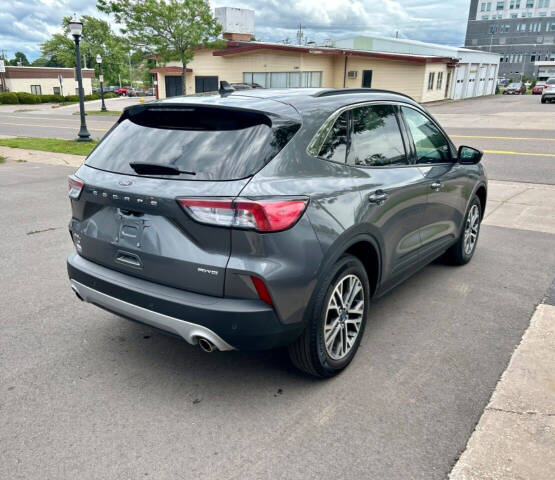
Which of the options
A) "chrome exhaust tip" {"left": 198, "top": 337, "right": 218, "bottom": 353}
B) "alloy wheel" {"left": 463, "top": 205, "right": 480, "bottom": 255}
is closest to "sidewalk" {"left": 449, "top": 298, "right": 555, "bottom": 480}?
"chrome exhaust tip" {"left": 198, "top": 337, "right": 218, "bottom": 353}

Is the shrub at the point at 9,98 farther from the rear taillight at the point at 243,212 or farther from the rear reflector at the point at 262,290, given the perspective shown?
the rear reflector at the point at 262,290

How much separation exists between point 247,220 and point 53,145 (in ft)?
52.5

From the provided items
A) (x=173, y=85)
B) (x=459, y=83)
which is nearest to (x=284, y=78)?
(x=173, y=85)

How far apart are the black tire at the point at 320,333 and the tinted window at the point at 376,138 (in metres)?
0.73

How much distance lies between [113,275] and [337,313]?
4.66ft

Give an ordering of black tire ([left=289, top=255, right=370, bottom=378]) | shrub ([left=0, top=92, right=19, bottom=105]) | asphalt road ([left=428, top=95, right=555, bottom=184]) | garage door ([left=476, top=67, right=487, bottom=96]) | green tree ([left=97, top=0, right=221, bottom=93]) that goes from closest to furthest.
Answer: black tire ([left=289, top=255, right=370, bottom=378]) < asphalt road ([left=428, top=95, right=555, bottom=184]) < green tree ([left=97, top=0, right=221, bottom=93]) < shrub ([left=0, top=92, right=19, bottom=105]) < garage door ([left=476, top=67, right=487, bottom=96])

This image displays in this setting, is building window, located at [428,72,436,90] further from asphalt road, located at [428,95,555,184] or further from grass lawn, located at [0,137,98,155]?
grass lawn, located at [0,137,98,155]

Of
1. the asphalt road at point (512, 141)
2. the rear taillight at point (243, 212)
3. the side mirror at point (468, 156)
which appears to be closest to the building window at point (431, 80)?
the asphalt road at point (512, 141)

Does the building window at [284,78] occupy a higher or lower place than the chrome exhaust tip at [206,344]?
lower

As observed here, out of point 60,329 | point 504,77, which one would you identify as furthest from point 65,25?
point 60,329

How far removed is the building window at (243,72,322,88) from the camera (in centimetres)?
3831

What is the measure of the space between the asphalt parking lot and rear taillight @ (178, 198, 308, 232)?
1134 mm

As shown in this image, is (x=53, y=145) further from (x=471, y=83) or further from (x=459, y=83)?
(x=471, y=83)

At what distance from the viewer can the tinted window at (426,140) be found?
14.1 feet
